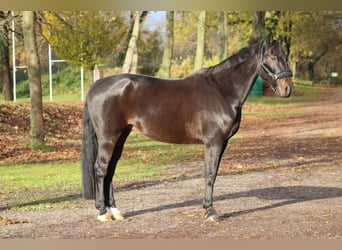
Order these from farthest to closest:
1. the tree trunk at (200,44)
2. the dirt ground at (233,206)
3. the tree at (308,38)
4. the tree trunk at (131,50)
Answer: the tree at (308,38) → the tree trunk at (200,44) → the tree trunk at (131,50) → the dirt ground at (233,206)

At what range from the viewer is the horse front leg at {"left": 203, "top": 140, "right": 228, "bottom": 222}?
624 centimetres

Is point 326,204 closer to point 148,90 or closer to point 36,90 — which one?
point 148,90

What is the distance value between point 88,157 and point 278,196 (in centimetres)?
277

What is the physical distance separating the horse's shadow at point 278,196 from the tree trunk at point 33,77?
19.0ft

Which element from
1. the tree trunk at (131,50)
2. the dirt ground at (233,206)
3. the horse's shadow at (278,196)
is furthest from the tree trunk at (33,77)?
the tree trunk at (131,50)

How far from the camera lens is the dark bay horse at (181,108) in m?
6.27

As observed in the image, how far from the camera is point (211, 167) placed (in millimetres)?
6285

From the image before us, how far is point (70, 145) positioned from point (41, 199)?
20.0ft

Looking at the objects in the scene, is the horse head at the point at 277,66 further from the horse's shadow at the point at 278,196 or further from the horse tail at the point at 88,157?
the horse tail at the point at 88,157

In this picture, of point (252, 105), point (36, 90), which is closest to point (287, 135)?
point (36, 90)

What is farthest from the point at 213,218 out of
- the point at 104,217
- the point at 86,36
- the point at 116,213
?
the point at 86,36

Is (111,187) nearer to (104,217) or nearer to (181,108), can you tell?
(104,217)

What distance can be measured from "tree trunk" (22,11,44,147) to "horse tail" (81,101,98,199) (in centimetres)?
599

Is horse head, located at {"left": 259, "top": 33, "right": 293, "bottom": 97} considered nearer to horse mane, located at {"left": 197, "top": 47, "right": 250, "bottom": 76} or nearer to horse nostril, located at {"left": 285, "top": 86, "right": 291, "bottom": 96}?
horse nostril, located at {"left": 285, "top": 86, "right": 291, "bottom": 96}
